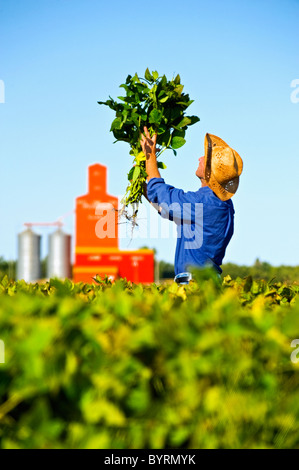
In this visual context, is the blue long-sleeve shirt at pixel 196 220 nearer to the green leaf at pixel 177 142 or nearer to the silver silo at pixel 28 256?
the green leaf at pixel 177 142

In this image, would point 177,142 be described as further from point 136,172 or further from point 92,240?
point 92,240

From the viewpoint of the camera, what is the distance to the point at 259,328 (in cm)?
193

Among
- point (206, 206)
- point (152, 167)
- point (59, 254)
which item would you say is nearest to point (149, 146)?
point (152, 167)

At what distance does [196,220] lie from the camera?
483 centimetres

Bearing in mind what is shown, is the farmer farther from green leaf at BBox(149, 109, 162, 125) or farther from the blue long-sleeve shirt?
green leaf at BBox(149, 109, 162, 125)

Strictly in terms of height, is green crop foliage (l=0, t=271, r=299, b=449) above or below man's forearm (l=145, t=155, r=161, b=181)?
below

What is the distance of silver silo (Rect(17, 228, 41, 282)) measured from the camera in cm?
2820

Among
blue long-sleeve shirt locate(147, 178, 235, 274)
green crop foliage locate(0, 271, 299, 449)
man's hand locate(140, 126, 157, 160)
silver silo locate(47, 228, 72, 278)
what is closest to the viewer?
green crop foliage locate(0, 271, 299, 449)

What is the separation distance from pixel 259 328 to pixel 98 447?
0.70 meters

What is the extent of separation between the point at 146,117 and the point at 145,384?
390 cm

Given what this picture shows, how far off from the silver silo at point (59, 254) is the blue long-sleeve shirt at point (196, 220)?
23.1 metres

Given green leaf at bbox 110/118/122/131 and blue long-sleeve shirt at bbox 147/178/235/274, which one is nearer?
blue long-sleeve shirt at bbox 147/178/235/274

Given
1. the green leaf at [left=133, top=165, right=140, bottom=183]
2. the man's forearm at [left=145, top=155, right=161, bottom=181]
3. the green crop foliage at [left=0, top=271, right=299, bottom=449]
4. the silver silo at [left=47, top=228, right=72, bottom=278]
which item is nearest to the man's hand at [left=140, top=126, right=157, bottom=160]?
the man's forearm at [left=145, top=155, right=161, bottom=181]
